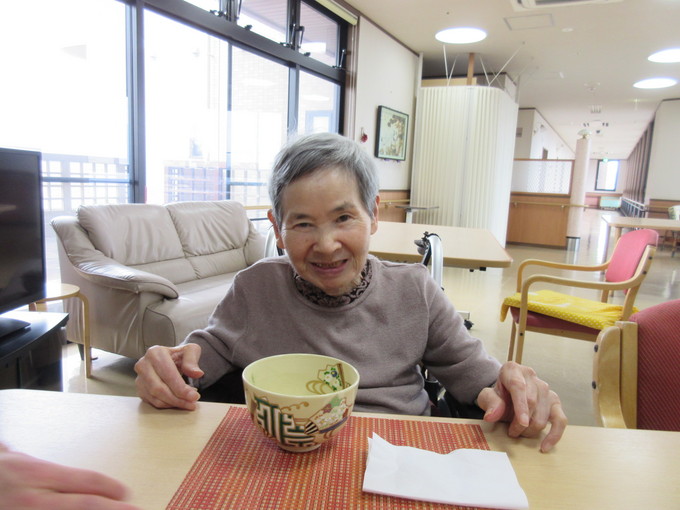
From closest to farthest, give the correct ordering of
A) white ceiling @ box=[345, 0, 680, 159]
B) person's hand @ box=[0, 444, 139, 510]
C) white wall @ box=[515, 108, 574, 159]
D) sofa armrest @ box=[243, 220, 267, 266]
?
person's hand @ box=[0, 444, 139, 510] → sofa armrest @ box=[243, 220, 267, 266] → white ceiling @ box=[345, 0, 680, 159] → white wall @ box=[515, 108, 574, 159]

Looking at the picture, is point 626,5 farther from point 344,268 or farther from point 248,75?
point 344,268

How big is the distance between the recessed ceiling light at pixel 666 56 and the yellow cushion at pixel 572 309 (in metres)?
5.73

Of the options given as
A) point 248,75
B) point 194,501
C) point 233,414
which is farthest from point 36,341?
point 248,75

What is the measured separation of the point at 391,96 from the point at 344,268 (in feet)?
21.0

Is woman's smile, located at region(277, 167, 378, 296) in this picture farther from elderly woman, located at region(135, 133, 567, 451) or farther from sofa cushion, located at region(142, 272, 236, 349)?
sofa cushion, located at region(142, 272, 236, 349)

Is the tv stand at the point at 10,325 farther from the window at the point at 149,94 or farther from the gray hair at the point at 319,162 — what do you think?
the window at the point at 149,94

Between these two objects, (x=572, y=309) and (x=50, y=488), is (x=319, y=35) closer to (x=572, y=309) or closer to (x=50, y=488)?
(x=572, y=309)

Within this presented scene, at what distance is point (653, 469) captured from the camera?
63 centimetres

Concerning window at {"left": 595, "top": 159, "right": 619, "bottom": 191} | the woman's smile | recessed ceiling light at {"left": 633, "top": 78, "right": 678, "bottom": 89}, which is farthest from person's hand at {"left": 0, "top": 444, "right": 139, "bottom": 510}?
window at {"left": 595, "top": 159, "right": 619, "bottom": 191}

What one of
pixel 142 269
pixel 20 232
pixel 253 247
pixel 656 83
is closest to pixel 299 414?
pixel 20 232

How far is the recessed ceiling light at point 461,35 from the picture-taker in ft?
19.8

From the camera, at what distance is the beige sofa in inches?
106

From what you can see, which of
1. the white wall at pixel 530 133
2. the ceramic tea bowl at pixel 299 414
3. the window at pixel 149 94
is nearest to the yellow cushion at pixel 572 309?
the window at pixel 149 94

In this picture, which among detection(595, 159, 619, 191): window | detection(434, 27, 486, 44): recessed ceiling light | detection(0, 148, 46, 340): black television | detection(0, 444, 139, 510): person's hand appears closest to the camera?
detection(0, 444, 139, 510): person's hand
